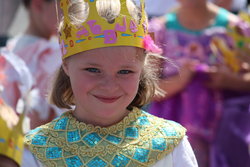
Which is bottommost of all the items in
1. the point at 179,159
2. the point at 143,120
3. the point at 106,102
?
the point at 179,159

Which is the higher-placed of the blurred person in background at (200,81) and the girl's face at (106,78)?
the girl's face at (106,78)

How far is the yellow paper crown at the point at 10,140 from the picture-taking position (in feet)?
10.5

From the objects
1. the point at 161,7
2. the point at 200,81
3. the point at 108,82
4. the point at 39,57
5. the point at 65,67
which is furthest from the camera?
the point at 161,7

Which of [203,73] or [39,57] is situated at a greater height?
[39,57]

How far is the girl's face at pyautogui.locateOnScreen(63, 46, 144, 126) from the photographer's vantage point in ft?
9.04

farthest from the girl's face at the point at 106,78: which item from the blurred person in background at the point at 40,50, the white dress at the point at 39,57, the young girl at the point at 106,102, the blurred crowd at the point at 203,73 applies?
the blurred crowd at the point at 203,73

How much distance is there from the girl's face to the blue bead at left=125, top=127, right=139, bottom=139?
0.33ft

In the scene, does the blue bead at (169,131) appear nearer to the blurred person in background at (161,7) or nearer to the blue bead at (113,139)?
the blue bead at (113,139)

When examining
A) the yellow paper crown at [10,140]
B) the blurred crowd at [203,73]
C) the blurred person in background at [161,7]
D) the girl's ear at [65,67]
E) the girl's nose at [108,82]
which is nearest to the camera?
the girl's nose at [108,82]

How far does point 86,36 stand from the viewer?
2.84 meters

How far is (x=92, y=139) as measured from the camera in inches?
112

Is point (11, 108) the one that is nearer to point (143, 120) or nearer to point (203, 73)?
point (143, 120)

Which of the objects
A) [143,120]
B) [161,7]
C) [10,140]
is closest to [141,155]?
[143,120]

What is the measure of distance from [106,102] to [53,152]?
328 millimetres
